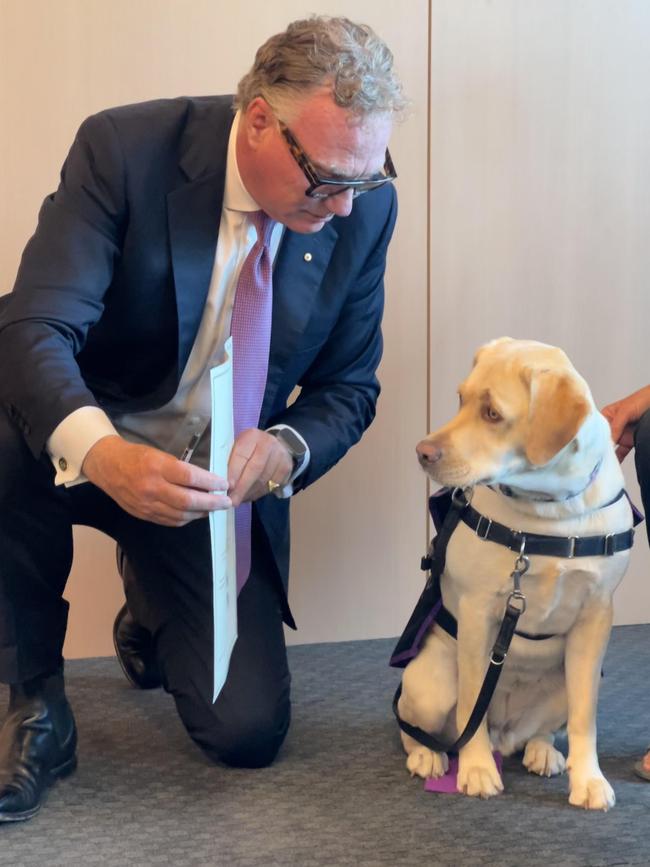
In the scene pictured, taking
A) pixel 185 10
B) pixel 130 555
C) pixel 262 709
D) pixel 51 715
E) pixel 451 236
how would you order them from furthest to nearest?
pixel 451 236 < pixel 185 10 < pixel 130 555 < pixel 262 709 < pixel 51 715

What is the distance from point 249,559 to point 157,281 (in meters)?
0.46

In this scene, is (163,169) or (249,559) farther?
(249,559)

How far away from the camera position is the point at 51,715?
4.97ft

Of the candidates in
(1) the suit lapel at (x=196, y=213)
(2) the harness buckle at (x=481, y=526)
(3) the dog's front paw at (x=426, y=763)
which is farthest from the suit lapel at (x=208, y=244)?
(3) the dog's front paw at (x=426, y=763)

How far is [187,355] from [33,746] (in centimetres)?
58

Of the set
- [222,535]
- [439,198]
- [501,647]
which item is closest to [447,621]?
[501,647]

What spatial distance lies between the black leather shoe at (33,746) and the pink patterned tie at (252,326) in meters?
0.46

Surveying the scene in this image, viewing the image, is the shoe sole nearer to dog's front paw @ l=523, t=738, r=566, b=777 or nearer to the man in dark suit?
the man in dark suit

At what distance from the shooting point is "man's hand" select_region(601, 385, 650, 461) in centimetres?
168

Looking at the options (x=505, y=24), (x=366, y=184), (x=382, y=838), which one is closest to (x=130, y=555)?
(x=382, y=838)

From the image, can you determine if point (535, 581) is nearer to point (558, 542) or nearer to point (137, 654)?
point (558, 542)

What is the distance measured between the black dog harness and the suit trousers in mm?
221

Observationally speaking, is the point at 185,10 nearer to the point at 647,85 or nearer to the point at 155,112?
the point at 155,112

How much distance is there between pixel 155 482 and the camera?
118cm
